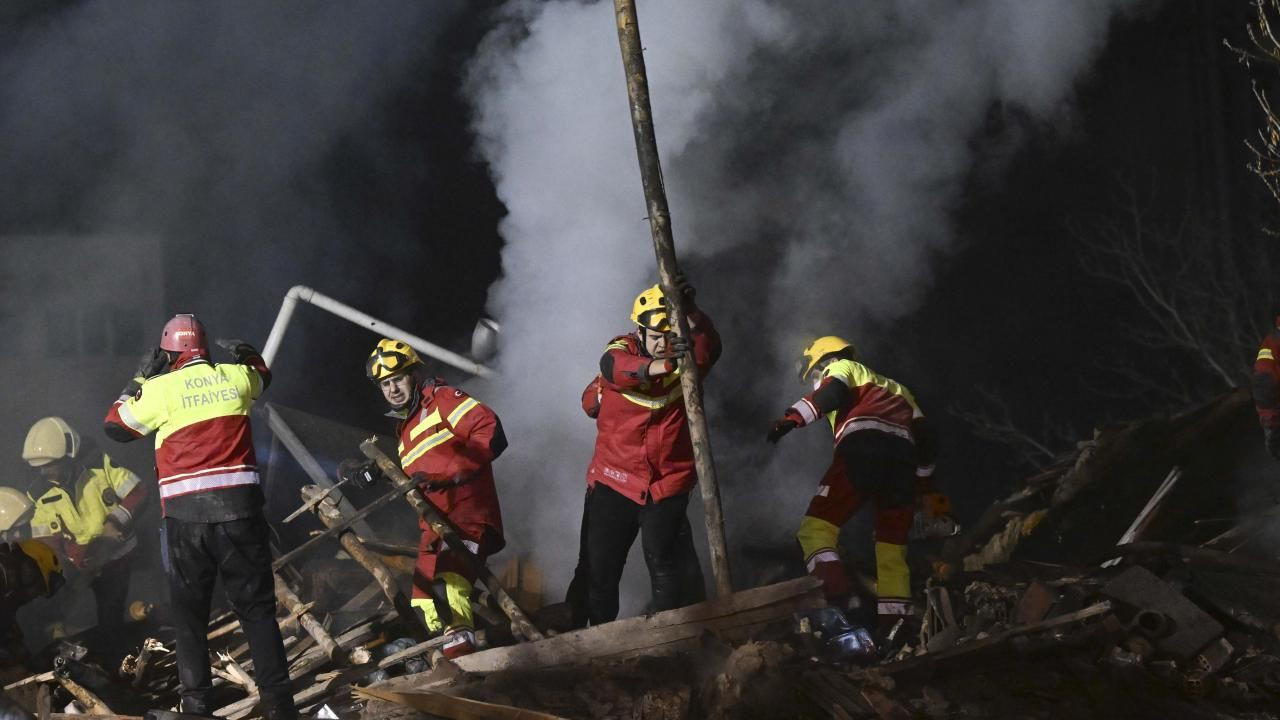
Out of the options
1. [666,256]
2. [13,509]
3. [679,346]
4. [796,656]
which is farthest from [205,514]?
[13,509]

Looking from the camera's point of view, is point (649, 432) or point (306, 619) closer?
point (649, 432)

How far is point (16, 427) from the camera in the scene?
35.3 ft

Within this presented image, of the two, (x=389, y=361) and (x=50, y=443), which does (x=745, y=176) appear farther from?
(x=50, y=443)

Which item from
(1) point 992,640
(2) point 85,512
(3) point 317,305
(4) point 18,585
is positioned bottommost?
(1) point 992,640

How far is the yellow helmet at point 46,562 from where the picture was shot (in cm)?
700

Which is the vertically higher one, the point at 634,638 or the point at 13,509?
the point at 13,509

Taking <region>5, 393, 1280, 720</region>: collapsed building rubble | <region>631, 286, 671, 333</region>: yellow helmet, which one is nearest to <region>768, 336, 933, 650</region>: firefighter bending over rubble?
<region>5, 393, 1280, 720</region>: collapsed building rubble

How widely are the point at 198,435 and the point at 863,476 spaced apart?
11.0 ft

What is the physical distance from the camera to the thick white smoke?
8.69m

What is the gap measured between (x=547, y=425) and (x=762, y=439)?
245cm

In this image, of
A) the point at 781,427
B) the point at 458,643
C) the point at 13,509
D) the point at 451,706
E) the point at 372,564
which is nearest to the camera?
the point at 451,706

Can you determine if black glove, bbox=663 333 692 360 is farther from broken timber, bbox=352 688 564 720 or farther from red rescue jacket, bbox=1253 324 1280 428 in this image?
red rescue jacket, bbox=1253 324 1280 428

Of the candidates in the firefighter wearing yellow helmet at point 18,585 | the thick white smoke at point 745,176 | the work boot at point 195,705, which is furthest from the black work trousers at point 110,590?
the work boot at point 195,705

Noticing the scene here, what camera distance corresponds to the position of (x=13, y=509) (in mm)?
8688
